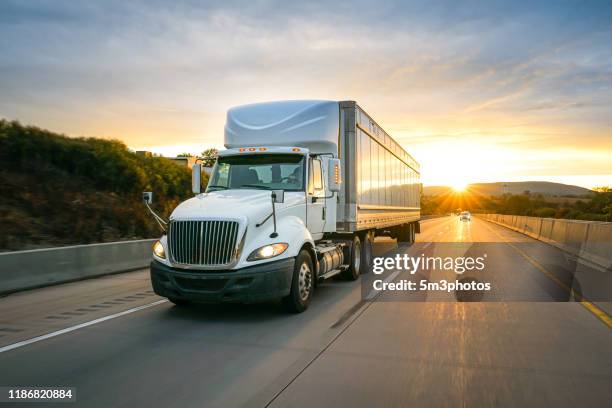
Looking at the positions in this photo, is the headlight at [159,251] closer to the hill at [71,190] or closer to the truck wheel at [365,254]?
the truck wheel at [365,254]

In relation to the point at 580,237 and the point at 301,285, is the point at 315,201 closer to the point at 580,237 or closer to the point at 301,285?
the point at 301,285

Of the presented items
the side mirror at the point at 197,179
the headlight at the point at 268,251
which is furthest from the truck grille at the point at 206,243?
the side mirror at the point at 197,179

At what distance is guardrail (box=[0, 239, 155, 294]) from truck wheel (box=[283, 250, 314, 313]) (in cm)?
571

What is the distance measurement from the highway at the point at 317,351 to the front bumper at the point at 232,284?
40 centimetres

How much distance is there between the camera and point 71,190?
20234 mm

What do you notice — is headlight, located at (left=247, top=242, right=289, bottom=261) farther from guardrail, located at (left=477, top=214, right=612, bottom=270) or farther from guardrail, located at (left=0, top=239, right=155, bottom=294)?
guardrail, located at (left=477, top=214, right=612, bottom=270)

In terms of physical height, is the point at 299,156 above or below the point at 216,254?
above

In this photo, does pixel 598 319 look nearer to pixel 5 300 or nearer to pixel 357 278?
pixel 357 278

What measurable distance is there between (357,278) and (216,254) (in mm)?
5445

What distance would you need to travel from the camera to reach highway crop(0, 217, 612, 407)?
4.81 meters

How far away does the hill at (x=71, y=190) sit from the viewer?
16.7 m

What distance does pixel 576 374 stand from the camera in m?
5.34

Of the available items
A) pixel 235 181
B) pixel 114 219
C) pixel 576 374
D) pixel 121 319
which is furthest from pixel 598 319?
pixel 114 219

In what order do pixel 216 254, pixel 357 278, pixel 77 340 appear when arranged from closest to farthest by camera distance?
pixel 77 340, pixel 216 254, pixel 357 278
